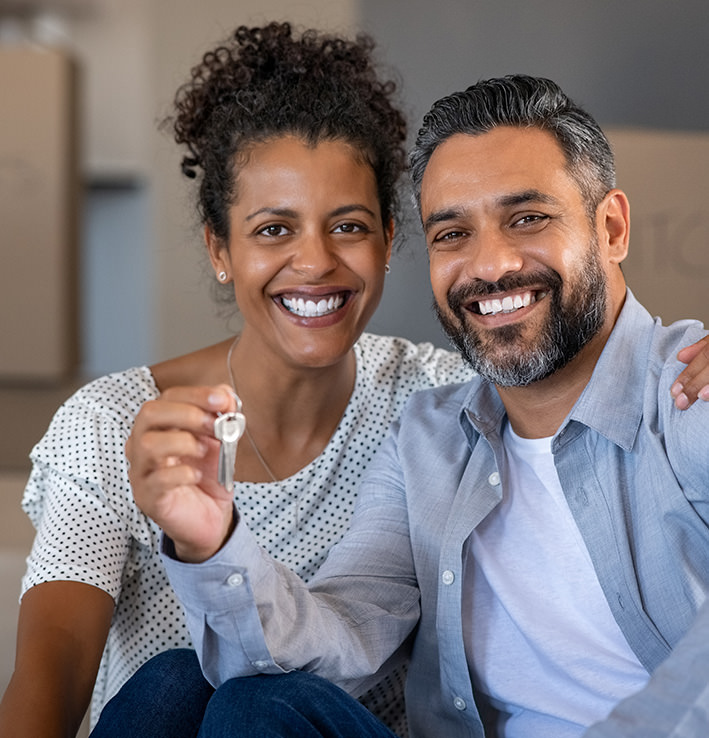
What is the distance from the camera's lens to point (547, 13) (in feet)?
8.99

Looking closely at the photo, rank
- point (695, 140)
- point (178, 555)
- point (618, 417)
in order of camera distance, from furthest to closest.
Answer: point (695, 140) → point (618, 417) → point (178, 555)

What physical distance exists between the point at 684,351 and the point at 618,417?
12 centimetres

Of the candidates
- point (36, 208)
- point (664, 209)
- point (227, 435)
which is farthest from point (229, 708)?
point (36, 208)

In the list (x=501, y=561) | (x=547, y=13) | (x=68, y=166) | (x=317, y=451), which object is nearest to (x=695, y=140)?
(x=547, y=13)

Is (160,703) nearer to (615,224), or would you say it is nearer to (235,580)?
(235,580)

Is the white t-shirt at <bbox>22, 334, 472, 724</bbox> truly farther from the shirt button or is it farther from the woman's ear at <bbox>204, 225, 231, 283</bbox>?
the shirt button

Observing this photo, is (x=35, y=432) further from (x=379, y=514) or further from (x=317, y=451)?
(x=379, y=514)

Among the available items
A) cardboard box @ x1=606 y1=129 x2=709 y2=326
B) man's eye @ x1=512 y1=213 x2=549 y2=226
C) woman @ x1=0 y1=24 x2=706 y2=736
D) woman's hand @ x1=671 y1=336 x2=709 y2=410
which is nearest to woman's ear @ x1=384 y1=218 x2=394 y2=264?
woman @ x1=0 y1=24 x2=706 y2=736

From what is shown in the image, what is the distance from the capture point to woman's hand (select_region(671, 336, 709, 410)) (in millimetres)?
1172

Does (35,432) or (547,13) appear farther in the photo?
(35,432)

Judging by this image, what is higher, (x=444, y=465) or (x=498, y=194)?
(x=498, y=194)

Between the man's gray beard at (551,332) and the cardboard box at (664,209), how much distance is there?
4.50 feet

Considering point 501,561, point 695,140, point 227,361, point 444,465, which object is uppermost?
point 695,140


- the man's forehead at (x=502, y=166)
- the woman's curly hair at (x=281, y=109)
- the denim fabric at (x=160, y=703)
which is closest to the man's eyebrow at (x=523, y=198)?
the man's forehead at (x=502, y=166)
